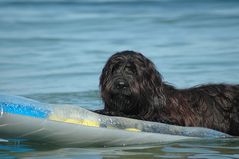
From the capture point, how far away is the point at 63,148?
9062 millimetres

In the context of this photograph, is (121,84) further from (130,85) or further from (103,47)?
(103,47)

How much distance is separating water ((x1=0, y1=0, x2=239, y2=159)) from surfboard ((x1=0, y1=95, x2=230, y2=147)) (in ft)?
0.40

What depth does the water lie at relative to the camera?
361 inches

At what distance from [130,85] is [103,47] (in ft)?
30.8

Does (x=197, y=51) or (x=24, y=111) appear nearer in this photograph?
(x=24, y=111)

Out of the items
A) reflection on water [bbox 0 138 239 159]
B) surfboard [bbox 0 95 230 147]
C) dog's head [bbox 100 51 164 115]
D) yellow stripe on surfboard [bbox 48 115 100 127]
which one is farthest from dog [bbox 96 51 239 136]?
reflection on water [bbox 0 138 239 159]

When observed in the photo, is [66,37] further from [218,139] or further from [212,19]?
[218,139]

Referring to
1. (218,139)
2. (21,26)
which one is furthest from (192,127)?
(21,26)

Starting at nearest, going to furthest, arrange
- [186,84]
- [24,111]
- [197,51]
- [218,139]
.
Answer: [24,111] → [218,139] → [186,84] → [197,51]

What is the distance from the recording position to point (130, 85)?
9.33 meters

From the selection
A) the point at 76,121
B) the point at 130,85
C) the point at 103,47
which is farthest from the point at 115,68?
the point at 103,47

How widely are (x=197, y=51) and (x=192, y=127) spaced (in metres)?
8.16

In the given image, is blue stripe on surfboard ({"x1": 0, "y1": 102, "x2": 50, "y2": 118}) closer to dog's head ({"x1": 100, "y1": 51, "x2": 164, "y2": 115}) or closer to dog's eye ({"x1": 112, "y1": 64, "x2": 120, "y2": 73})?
dog's head ({"x1": 100, "y1": 51, "x2": 164, "y2": 115})

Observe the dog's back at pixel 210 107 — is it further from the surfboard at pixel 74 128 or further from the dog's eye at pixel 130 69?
the dog's eye at pixel 130 69
